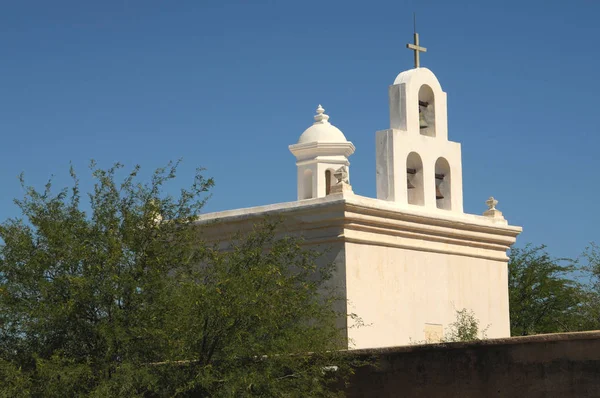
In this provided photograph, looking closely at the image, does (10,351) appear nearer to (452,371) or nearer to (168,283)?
(168,283)

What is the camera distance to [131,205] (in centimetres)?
1625

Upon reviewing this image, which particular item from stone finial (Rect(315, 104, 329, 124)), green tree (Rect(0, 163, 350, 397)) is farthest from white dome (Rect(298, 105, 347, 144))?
green tree (Rect(0, 163, 350, 397))

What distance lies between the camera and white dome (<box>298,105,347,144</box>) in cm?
2344

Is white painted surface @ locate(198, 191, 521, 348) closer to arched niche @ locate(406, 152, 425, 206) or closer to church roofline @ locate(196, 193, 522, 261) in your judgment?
church roofline @ locate(196, 193, 522, 261)

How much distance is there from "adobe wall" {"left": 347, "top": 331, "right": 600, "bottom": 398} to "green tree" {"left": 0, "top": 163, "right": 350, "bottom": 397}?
2.14ft

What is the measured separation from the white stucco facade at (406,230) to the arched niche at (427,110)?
0.02 metres

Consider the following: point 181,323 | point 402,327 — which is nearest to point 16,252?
point 181,323

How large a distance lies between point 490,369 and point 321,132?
1013 cm

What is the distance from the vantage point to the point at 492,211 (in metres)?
21.7

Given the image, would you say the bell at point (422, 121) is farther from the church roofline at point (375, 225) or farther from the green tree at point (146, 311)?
the green tree at point (146, 311)

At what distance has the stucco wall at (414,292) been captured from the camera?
1881cm

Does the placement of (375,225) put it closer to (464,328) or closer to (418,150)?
(464,328)

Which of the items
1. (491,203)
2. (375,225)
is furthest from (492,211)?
(375,225)

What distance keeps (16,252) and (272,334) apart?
142 inches
